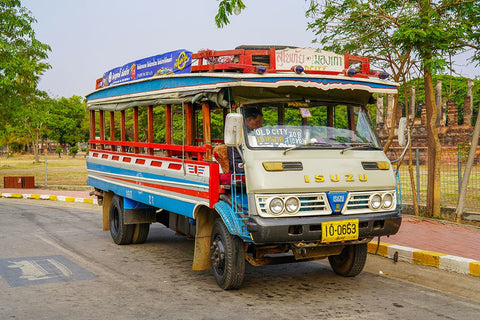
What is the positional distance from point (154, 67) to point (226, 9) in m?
1.40

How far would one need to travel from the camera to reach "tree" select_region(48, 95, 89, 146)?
78.7 m

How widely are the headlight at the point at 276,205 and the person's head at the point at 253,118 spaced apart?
932 mm

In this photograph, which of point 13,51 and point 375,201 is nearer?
point 375,201

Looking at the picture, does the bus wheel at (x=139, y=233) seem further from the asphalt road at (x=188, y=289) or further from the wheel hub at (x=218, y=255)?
the wheel hub at (x=218, y=255)

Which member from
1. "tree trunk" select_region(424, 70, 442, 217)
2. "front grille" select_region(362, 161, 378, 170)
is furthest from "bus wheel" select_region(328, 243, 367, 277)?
"tree trunk" select_region(424, 70, 442, 217)

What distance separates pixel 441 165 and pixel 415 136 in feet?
128

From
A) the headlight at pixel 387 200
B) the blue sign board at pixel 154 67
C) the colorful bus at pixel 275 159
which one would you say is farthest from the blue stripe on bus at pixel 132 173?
the headlight at pixel 387 200

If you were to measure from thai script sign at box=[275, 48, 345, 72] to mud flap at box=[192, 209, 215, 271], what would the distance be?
6.82 feet

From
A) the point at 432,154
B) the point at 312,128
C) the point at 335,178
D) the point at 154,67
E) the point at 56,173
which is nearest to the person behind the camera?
the point at 335,178

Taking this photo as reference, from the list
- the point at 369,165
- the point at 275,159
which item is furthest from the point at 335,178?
the point at 275,159

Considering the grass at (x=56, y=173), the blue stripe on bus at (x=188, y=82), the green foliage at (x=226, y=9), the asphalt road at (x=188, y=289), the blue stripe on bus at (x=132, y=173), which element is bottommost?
the grass at (x=56, y=173)

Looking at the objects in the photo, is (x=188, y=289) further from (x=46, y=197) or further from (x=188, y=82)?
(x=46, y=197)

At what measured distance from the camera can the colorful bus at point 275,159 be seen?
211 inches

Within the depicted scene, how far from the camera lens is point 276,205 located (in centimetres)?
530
